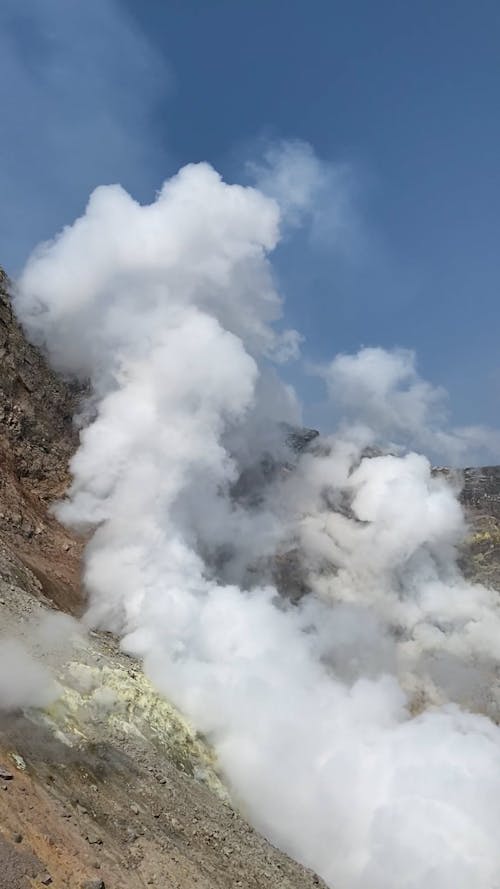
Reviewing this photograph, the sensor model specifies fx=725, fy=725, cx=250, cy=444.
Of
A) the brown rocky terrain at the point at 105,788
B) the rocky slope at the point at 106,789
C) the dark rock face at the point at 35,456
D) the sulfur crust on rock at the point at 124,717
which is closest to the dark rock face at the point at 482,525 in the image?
the dark rock face at the point at 35,456

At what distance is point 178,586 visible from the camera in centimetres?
3638

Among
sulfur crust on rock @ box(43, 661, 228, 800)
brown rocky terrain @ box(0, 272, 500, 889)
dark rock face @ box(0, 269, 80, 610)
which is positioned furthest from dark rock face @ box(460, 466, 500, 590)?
sulfur crust on rock @ box(43, 661, 228, 800)

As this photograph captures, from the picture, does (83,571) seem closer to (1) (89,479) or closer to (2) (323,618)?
(1) (89,479)

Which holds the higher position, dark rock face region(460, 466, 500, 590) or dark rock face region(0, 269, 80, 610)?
dark rock face region(460, 466, 500, 590)

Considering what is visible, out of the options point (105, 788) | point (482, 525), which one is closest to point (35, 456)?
point (105, 788)

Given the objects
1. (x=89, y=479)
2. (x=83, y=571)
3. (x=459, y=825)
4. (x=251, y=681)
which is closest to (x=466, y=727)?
(x=459, y=825)

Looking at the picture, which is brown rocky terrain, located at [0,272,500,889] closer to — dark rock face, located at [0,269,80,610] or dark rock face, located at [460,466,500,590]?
dark rock face, located at [0,269,80,610]

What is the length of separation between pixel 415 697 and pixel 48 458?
115 feet

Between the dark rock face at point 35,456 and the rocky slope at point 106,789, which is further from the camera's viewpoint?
the dark rock face at point 35,456

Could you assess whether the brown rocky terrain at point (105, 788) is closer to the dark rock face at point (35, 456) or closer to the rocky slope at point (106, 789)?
the rocky slope at point (106, 789)

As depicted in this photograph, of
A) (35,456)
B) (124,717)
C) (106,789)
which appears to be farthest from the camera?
(35,456)

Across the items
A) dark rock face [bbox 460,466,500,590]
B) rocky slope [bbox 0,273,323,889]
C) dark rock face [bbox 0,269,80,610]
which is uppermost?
dark rock face [bbox 460,466,500,590]

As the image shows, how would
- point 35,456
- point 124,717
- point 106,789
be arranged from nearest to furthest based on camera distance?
point 106,789, point 124,717, point 35,456

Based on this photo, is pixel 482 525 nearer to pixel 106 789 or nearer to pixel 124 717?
pixel 124 717
